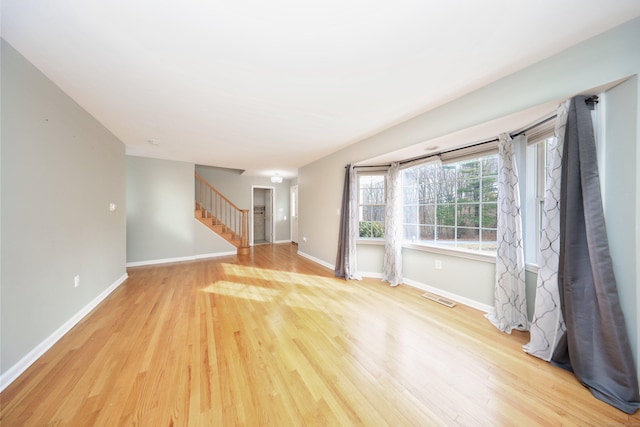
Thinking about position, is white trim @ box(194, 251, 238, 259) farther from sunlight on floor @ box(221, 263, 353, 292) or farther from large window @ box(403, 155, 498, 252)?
large window @ box(403, 155, 498, 252)

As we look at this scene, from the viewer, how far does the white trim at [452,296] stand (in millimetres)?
2533

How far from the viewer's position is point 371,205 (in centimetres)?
385

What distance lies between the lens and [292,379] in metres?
1.52

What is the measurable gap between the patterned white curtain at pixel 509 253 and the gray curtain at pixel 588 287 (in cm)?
54

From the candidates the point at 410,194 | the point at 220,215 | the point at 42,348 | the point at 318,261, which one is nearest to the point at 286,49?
the point at 410,194

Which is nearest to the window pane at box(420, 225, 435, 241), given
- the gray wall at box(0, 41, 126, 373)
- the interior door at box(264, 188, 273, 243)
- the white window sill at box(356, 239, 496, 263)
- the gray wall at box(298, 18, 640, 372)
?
the white window sill at box(356, 239, 496, 263)

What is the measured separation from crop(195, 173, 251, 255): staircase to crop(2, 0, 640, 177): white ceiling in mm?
3233

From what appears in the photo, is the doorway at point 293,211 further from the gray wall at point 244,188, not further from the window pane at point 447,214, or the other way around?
the window pane at point 447,214

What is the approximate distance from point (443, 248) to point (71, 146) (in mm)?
4718

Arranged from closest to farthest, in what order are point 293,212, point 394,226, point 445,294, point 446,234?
point 445,294
point 446,234
point 394,226
point 293,212

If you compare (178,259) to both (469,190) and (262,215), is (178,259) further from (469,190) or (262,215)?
(469,190)

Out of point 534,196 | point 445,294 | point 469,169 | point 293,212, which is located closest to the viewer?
point 534,196

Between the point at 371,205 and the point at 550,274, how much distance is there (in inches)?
95.7

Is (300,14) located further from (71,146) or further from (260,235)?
(260,235)
